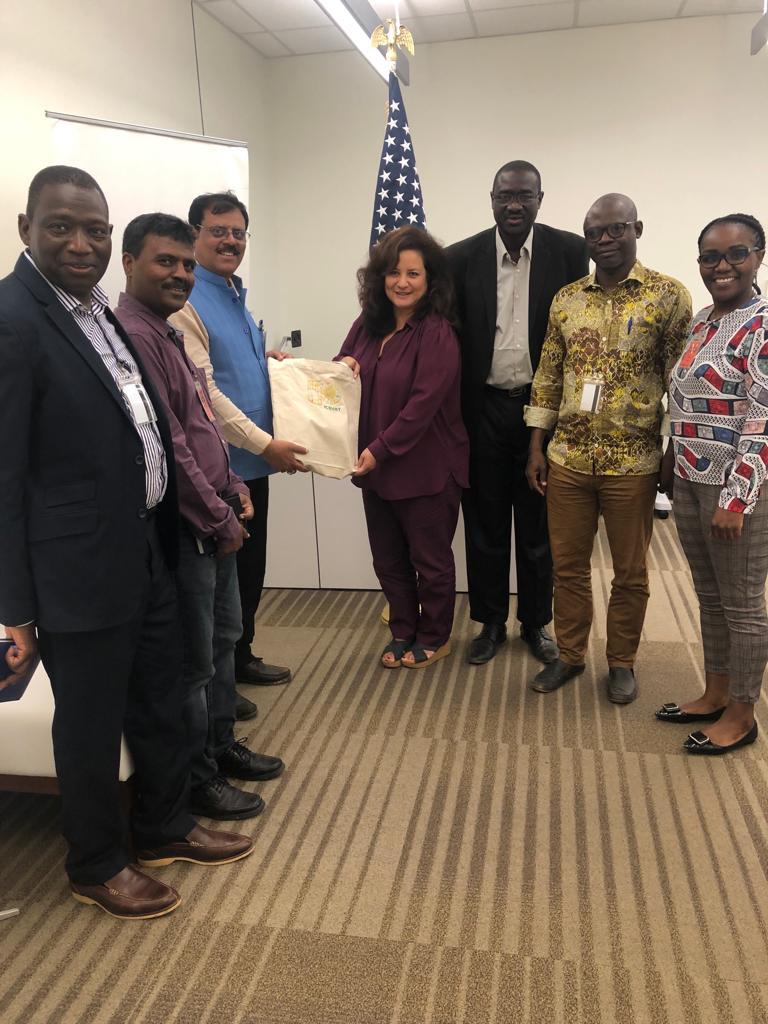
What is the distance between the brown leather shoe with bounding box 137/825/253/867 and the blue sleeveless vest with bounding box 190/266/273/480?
1091 millimetres

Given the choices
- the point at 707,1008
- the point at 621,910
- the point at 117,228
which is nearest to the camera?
the point at 707,1008

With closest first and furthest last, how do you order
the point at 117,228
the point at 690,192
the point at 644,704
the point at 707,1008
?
the point at 707,1008
the point at 644,704
the point at 117,228
the point at 690,192

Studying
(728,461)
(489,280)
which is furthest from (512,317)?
(728,461)

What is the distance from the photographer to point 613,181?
17.2 ft

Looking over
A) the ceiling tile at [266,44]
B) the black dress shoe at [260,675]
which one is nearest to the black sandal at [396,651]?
the black dress shoe at [260,675]

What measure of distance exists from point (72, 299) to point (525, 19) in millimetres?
4538

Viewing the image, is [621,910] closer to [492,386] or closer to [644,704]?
[644,704]

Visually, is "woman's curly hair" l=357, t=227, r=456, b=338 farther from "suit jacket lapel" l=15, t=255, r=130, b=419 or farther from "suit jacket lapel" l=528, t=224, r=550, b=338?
"suit jacket lapel" l=15, t=255, r=130, b=419

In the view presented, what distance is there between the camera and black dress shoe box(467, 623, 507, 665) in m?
3.02

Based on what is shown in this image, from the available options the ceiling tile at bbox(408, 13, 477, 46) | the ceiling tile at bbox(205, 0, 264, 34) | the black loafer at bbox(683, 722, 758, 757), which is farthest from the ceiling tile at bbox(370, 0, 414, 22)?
the black loafer at bbox(683, 722, 758, 757)

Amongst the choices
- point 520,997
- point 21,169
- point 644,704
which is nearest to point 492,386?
point 644,704

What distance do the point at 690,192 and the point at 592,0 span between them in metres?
1.31

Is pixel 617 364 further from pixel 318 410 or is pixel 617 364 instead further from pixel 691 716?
pixel 691 716

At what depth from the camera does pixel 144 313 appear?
180cm
